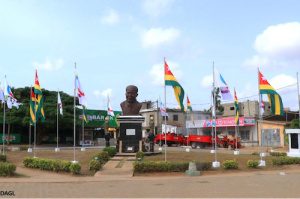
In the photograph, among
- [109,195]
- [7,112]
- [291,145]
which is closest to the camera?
[109,195]

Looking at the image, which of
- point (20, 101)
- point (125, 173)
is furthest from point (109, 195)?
point (20, 101)

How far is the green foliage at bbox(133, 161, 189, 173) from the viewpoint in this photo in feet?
47.8

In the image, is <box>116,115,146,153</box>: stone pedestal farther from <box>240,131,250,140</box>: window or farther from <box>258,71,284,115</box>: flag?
<box>240,131,250,140</box>: window

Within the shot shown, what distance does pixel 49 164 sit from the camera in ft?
51.4

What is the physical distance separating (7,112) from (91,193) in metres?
30.3

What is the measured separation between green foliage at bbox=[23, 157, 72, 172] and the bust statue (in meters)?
7.44

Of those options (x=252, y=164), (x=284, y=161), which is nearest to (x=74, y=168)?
(x=252, y=164)

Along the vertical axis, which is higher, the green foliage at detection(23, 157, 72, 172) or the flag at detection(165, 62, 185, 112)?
the flag at detection(165, 62, 185, 112)

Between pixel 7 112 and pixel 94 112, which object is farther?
pixel 94 112

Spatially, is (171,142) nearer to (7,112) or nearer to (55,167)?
(7,112)

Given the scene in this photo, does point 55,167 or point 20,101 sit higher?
point 20,101

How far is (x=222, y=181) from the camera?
41.0 feet

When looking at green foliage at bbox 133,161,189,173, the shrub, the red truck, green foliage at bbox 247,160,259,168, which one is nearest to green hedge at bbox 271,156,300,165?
Result: green foliage at bbox 247,160,259,168

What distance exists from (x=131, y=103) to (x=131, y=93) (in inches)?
28.8
